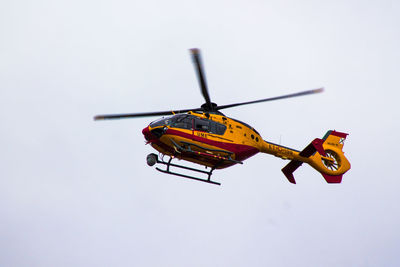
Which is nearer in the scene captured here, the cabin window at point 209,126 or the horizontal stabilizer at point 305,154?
the cabin window at point 209,126

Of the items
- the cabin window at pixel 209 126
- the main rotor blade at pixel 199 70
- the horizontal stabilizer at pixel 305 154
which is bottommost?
the horizontal stabilizer at pixel 305 154

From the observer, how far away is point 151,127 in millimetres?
23219

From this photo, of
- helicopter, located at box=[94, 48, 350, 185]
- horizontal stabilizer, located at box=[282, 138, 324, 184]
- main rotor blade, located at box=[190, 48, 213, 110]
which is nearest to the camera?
main rotor blade, located at box=[190, 48, 213, 110]

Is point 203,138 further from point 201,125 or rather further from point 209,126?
point 209,126

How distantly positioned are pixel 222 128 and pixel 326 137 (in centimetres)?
799

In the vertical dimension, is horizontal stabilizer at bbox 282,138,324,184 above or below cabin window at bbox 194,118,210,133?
below

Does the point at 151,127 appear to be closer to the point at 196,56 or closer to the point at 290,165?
the point at 196,56

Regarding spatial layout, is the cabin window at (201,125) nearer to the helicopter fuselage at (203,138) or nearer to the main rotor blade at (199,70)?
the helicopter fuselage at (203,138)

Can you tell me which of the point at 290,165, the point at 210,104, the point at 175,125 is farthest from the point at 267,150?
the point at 175,125

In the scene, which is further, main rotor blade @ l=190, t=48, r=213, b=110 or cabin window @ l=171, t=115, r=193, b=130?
cabin window @ l=171, t=115, r=193, b=130

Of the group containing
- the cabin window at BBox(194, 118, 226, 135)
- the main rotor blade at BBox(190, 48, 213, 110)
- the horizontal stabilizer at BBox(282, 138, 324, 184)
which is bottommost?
the horizontal stabilizer at BBox(282, 138, 324, 184)

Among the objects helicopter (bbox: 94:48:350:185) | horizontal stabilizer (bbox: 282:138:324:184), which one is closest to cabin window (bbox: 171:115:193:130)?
helicopter (bbox: 94:48:350:185)

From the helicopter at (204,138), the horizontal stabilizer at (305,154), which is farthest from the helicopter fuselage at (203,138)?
the horizontal stabilizer at (305,154)

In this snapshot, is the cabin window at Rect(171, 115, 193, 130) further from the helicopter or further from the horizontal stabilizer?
the horizontal stabilizer
